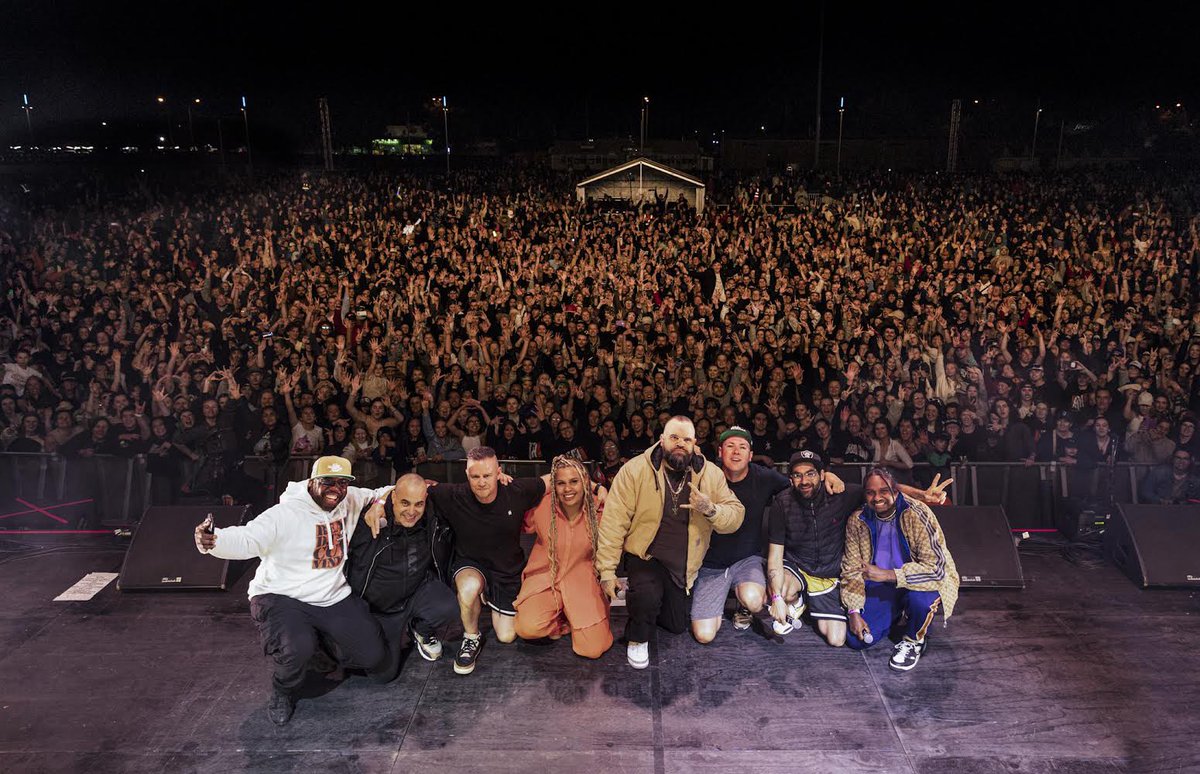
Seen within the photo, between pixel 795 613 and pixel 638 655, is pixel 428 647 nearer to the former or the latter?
pixel 638 655

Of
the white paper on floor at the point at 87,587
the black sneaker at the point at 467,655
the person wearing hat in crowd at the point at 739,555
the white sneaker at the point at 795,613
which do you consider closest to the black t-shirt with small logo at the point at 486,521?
the black sneaker at the point at 467,655

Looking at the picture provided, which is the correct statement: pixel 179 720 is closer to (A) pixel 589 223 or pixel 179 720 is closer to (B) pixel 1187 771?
(B) pixel 1187 771

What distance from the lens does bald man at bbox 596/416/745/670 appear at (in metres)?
4.80

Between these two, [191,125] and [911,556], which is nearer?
[911,556]

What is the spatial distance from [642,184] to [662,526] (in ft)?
60.3

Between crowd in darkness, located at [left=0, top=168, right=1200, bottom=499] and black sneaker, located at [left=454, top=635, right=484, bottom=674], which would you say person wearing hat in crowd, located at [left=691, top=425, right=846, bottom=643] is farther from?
black sneaker, located at [left=454, top=635, right=484, bottom=674]

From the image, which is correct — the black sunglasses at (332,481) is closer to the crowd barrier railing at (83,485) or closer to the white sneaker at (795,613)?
the white sneaker at (795,613)

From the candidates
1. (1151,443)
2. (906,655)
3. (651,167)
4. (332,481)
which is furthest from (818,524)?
(651,167)

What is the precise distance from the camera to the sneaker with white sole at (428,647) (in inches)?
189

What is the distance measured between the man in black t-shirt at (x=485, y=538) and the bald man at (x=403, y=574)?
5.7 inches

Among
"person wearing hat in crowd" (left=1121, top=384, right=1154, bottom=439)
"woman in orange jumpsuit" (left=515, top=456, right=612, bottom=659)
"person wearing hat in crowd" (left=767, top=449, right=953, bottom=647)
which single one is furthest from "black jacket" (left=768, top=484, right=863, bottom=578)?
"person wearing hat in crowd" (left=1121, top=384, right=1154, bottom=439)

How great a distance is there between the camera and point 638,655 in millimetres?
4703

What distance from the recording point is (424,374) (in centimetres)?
851

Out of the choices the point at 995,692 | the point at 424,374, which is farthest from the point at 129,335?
the point at 995,692
